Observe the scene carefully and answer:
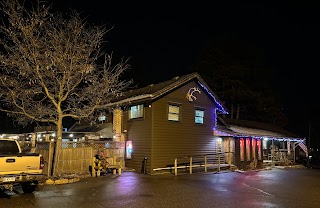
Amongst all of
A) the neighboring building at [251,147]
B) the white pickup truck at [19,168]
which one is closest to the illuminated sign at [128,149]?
the neighboring building at [251,147]

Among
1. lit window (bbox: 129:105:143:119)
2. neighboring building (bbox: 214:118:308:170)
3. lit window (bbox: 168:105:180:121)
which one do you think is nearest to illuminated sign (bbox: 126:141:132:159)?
lit window (bbox: 129:105:143:119)

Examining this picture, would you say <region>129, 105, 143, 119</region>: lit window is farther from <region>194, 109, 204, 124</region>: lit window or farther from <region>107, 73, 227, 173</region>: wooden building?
<region>194, 109, 204, 124</region>: lit window

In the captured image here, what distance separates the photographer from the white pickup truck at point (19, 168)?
11.0 meters

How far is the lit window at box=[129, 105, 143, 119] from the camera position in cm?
2085

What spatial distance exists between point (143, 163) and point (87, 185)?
20.0ft

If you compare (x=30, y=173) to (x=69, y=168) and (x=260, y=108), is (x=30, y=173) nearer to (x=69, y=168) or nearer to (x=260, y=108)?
(x=69, y=168)

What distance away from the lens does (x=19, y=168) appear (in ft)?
37.2

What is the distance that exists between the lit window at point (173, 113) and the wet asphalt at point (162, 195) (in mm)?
5833

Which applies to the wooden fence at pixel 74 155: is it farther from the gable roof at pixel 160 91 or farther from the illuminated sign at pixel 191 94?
the illuminated sign at pixel 191 94

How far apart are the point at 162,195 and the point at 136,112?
9.97 metres

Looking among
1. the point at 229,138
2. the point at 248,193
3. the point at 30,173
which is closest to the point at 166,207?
the point at 248,193

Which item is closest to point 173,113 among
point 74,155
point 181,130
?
point 181,130

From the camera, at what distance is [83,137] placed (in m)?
23.1

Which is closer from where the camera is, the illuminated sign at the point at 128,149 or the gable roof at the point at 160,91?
the gable roof at the point at 160,91
